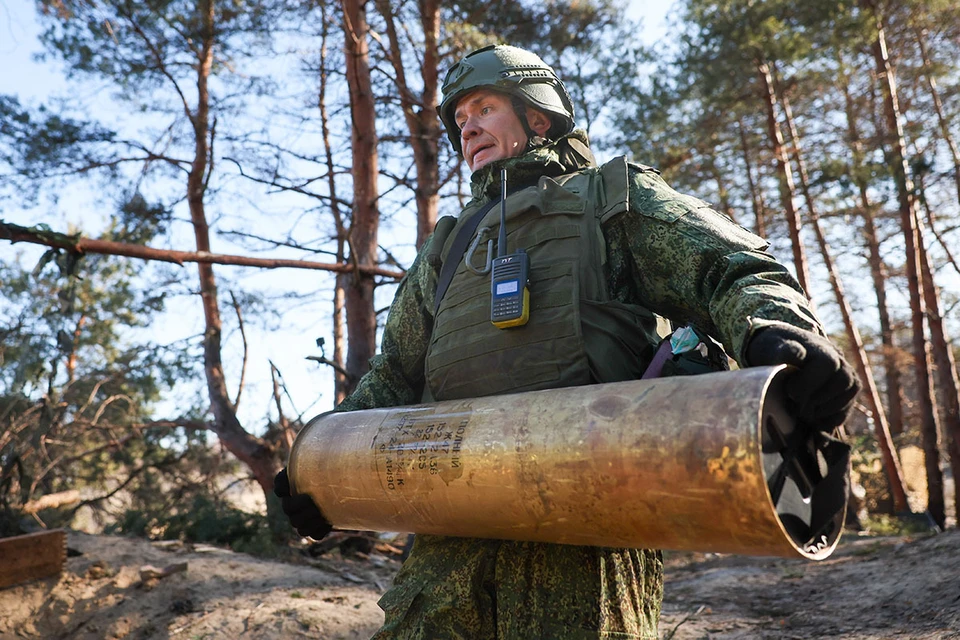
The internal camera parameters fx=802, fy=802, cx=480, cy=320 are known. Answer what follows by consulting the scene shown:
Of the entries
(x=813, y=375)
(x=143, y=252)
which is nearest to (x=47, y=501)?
(x=143, y=252)

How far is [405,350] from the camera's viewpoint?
9.25ft

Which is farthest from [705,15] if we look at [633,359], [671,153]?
[633,359]

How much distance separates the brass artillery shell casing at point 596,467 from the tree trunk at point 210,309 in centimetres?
766

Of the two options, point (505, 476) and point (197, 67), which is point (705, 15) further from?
point (505, 476)

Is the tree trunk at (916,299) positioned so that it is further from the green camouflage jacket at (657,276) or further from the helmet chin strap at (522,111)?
the green camouflage jacket at (657,276)

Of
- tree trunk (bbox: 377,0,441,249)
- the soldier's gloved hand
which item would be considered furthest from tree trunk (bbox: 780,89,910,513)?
the soldier's gloved hand

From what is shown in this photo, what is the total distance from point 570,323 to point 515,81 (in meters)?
1.03

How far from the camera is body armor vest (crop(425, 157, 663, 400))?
84.3 inches

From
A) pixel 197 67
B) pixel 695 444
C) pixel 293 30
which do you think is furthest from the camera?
pixel 197 67

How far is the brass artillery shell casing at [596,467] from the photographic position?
1.49 meters

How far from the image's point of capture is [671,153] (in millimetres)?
13461

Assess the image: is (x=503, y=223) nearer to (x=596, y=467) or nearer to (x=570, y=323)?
(x=570, y=323)

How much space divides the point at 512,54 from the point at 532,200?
73 cm

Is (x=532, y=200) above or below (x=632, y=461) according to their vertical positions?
above
